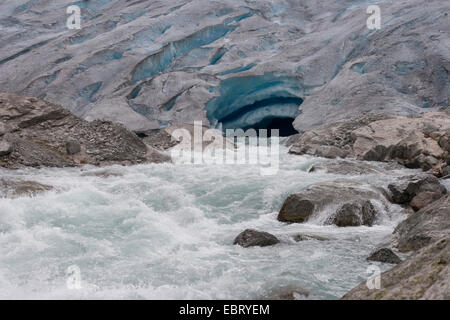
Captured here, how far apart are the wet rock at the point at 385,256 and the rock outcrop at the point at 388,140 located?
5.41m

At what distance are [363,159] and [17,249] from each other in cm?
1015

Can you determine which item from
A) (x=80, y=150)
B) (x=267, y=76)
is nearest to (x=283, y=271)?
(x=80, y=150)

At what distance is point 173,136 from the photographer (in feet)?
52.3

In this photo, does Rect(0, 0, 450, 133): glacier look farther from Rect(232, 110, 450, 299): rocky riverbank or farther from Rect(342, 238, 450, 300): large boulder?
Rect(342, 238, 450, 300): large boulder

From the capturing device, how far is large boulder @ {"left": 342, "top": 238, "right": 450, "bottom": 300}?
2850 mm

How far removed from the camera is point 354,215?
6.79 meters

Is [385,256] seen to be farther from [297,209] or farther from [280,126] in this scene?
[280,126]

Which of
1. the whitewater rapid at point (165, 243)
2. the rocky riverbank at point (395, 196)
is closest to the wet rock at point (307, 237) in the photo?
the whitewater rapid at point (165, 243)

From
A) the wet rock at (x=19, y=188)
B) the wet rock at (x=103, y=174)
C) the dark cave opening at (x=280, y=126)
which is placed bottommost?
the wet rock at (x=19, y=188)

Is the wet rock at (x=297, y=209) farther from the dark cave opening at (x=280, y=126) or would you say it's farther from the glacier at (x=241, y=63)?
the dark cave opening at (x=280, y=126)

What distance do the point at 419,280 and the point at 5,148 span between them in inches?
365

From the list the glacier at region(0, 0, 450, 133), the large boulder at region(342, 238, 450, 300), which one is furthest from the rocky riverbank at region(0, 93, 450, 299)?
the glacier at region(0, 0, 450, 133)

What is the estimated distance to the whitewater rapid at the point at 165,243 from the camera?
443 cm
